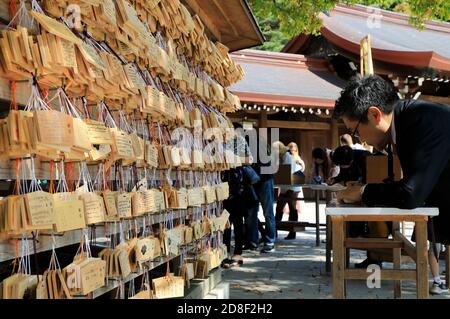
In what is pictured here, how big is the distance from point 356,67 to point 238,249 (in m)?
8.70

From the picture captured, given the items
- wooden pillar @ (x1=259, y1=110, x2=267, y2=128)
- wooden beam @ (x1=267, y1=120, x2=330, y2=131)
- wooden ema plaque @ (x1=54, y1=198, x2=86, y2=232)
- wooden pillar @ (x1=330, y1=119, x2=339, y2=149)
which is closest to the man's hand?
wooden ema plaque @ (x1=54, y1=198, x2=86, y2=232)

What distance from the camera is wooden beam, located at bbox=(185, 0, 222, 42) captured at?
4654 millimetres

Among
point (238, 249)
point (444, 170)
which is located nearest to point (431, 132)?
point (444, 170)

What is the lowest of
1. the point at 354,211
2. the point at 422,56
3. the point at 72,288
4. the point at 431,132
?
the point at 72,288

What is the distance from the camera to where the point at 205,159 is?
4578 mm

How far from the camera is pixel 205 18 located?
515cm

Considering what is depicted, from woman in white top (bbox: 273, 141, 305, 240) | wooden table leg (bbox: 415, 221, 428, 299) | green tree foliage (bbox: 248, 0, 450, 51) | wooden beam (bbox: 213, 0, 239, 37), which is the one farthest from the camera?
green tree foliage (bbox: 248, 0, 450, 51)

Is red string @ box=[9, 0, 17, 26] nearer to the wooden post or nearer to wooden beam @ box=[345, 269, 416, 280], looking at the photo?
wooden beam @ box=[345, 269, 416, 280]

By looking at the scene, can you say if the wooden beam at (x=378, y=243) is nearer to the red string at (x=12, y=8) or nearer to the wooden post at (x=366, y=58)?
the red string at (x=12, y=8)

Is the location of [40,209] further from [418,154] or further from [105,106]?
[418,154]

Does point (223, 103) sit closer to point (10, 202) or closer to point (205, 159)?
point (205, 159)

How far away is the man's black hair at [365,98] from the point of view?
2.74 metres

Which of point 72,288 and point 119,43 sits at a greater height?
point 119,43

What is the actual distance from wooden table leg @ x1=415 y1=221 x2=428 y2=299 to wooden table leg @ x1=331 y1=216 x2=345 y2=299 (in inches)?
16.0
